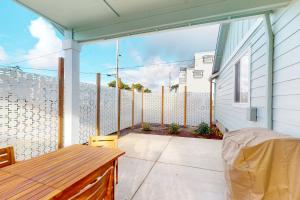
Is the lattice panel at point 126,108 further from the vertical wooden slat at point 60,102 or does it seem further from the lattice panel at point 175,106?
the vertical wooden slat at point 60,102

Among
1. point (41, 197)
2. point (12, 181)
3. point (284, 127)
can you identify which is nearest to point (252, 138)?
point (284, 127)

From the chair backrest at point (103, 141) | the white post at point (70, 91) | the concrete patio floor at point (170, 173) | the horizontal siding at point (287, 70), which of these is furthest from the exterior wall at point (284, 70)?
the white post at point (70, 91)

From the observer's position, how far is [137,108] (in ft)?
26.8

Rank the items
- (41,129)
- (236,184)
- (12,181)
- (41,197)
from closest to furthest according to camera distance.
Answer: (41,197)
(12,181)
(236,184)
(41,129)

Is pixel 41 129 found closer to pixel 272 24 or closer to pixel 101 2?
pixel 101 2

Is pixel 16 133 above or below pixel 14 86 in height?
below

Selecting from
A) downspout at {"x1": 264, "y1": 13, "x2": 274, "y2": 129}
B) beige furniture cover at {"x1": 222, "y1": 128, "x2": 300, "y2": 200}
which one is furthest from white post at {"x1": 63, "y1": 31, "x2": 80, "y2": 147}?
downspout at {"x1": 264, "y1": 13, "x2": 274, "y2": 129}

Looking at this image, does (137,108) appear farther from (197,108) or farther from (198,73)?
(198,73)

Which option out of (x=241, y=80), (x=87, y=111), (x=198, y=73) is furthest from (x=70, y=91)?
(x=198, y=73)

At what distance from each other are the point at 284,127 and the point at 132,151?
326 cm

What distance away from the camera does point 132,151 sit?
426cm

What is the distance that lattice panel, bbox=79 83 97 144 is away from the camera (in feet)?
14.1

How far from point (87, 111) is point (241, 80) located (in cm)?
442

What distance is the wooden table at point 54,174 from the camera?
1098 mm
